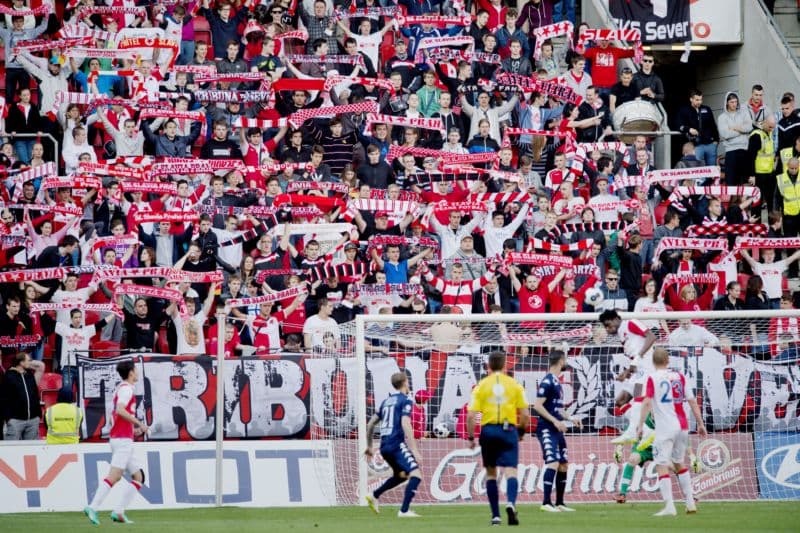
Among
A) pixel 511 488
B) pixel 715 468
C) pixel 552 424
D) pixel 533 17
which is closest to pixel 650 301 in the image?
pixel 715 468

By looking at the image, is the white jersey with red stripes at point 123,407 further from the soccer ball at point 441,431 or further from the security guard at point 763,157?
the security guard at point 763,157

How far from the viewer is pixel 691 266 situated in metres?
24.1

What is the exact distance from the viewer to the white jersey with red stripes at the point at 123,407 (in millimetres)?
16562

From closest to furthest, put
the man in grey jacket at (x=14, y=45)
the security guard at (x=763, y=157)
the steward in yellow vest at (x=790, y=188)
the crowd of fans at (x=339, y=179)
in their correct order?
the crowd of fans at (x=339, y=179), the steward in yellow vest at (x=790, y=188), the man in grey jacket at (x=14, y=45), the security guard at (x=763, y=157)

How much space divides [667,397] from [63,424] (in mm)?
8185

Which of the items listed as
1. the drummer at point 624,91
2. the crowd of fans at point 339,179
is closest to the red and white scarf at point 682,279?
the crowd of fans at point 339,179

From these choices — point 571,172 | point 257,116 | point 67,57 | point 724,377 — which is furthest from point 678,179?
point 67,57

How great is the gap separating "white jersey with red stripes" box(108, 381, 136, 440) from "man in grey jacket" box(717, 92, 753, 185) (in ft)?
46.8

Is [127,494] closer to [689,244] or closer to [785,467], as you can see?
[785,467]

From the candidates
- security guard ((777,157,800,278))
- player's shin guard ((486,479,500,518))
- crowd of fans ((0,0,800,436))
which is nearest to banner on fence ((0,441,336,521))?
crowd of fans ((0,0,800,436))

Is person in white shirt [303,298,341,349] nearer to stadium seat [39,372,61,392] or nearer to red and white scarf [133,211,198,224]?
red and white scarf [133,211,198,224]

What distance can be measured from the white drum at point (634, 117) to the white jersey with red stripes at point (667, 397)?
36.7 ft

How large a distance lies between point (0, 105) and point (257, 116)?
450 cm

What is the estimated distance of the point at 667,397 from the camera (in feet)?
54.4
